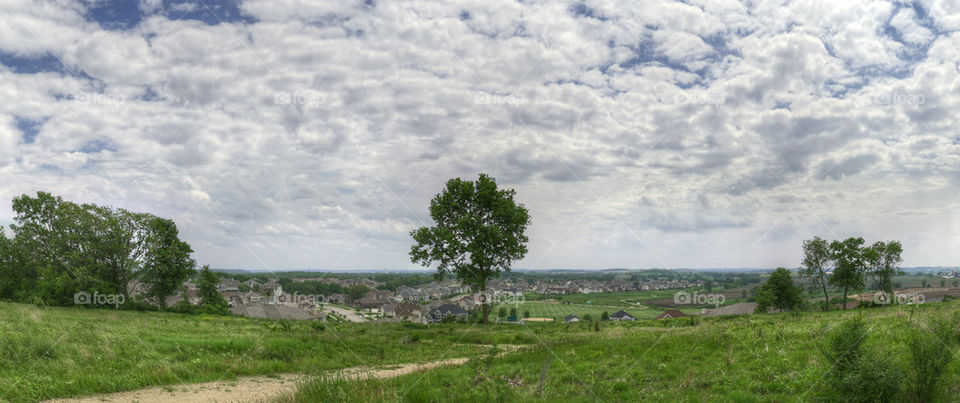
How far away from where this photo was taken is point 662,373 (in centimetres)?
1132

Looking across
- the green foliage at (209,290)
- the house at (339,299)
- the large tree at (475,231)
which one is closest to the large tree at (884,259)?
the large tree at (475,231)

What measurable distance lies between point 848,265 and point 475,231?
153 feet

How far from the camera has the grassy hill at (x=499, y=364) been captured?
30.8ft

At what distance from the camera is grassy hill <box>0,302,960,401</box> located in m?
9.38

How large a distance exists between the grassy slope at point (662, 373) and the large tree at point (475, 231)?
51.6 feet

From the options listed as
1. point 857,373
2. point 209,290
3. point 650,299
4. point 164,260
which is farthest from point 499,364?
point 650,299

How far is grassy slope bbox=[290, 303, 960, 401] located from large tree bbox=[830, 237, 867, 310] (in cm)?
4494

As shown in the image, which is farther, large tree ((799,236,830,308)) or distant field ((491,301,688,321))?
distant field ((491,301,688,321))

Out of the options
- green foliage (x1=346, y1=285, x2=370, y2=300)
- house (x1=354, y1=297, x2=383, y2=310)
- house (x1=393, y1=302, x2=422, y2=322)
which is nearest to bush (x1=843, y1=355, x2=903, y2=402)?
house (x1=393, y1=302, x2=422, y2=322)

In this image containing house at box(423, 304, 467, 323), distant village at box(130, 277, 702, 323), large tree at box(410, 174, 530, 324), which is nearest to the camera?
large tree at box(410, 174, 530, 324)

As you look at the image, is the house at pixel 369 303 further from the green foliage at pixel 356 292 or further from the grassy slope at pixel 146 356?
the grassy slope at pixel 146 356

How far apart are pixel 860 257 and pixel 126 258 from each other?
7415cm

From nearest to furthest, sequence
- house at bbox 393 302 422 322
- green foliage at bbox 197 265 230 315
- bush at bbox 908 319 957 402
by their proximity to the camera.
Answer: bush at bbox 908 319 957 402
green foliage at bbox 197 265 230 315
house at bbox 393 302 422 322

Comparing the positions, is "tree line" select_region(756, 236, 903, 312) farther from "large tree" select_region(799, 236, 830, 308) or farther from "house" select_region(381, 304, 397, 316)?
"house" select_region(381, 304, 397, 316)
